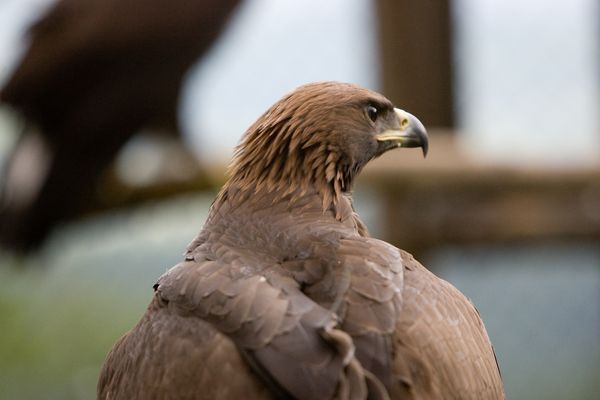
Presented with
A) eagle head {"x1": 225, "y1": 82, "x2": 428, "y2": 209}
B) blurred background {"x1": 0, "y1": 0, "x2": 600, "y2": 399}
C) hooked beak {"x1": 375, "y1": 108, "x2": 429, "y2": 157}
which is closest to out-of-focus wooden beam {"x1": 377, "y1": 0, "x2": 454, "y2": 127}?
blurred background {"x1": 0, "y1": 0, "x2": 600, "y2": 399}

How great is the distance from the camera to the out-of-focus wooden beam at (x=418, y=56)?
20.9 feet

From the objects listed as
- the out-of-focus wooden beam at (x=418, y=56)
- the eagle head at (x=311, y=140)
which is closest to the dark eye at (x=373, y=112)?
the eagle head at (x=311, y=140)

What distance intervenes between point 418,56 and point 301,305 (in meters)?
4.04

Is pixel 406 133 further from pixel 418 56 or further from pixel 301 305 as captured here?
pixel 418 56

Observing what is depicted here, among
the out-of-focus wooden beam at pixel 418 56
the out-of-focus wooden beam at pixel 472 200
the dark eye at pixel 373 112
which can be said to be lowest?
the out-of-focus wooden beam at pixel 472 200

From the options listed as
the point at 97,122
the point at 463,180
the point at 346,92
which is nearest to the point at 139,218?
the point at 97,122

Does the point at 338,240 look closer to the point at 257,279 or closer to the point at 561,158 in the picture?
the point at 257,279

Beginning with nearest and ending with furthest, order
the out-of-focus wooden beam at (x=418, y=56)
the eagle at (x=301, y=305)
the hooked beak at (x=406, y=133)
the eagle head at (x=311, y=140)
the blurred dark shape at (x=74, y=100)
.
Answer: the eagle at (x=301, y=305) → the eagle head at (x=311, y=140) → the hooked beak at (x=406, y=133) → the blurred dark shape at (x=74, y=100) → the out-of-focus wooden beam at (x=418, y=56)

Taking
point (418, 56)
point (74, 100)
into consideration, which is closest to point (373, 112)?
point (74, 100)

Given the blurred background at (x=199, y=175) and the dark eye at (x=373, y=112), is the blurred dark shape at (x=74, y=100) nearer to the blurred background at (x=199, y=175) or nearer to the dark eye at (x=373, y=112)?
the blurred background at (x=199, y=175)

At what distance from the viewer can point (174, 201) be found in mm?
6246

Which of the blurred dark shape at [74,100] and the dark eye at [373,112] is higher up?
the dark eye at [373,112]

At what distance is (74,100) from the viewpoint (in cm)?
587

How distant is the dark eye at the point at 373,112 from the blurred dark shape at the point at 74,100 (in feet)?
9.36
